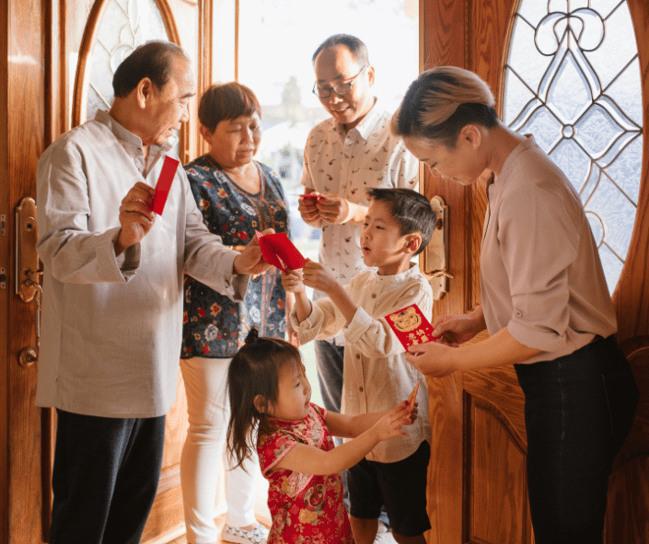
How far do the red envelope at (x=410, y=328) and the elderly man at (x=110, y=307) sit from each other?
68 centimetres

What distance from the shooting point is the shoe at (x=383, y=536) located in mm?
2373

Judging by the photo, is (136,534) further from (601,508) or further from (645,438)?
(645,438)

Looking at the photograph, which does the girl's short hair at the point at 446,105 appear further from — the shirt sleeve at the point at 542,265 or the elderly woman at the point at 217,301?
the elderly woman at the point at 217,301

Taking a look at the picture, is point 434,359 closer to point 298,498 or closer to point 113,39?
point 298,498

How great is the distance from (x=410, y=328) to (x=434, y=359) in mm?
133

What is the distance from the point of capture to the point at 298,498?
153 centimetres

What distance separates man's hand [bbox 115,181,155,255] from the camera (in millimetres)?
1474

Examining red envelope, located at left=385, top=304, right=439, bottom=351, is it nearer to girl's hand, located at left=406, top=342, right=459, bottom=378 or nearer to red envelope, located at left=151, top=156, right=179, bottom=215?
girl's hand, located at left=406, top=342, right=459, bottom=378

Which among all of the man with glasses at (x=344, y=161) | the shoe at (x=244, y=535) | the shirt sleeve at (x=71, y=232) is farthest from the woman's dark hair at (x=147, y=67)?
the shoe at (x=244, y=535)

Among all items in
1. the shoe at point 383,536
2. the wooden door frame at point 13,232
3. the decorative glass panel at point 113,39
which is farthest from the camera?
the shoe at point 383,536

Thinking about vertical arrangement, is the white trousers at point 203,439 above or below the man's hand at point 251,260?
below

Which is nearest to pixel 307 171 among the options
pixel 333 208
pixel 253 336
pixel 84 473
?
pixel 333 208

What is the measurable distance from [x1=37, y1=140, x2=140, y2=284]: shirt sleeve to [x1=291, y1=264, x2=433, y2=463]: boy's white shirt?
62 cm

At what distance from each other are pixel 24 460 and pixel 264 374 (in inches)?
43.9
